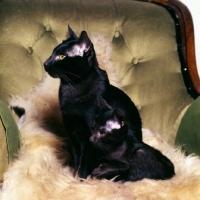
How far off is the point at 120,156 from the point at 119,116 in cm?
13

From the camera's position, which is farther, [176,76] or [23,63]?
[176,76]

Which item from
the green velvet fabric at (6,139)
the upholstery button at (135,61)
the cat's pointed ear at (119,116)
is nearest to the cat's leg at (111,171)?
the cat's pointed ear at (119,116)

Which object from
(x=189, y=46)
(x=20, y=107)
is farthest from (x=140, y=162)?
(x=189, y=46)

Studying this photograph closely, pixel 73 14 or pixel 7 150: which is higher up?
pixel 73 14

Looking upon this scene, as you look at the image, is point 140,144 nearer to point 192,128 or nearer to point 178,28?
point 192,128

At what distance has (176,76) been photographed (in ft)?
4.64

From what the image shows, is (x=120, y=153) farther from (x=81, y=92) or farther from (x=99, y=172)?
(x=81, y=92)

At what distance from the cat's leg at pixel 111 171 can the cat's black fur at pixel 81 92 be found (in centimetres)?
4

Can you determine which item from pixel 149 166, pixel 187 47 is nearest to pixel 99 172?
pixel 149 166

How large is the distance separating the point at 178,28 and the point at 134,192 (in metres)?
0.81

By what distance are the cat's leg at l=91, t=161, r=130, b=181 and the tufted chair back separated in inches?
17.0

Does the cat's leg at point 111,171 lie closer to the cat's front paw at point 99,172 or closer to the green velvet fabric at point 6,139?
the cat's front paw at point 99,172

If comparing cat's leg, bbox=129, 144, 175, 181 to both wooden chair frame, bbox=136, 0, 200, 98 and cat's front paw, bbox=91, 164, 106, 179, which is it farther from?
wooden chair frame, bbox=136, 0, 200, 98

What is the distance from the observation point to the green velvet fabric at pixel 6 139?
2.94 ft
